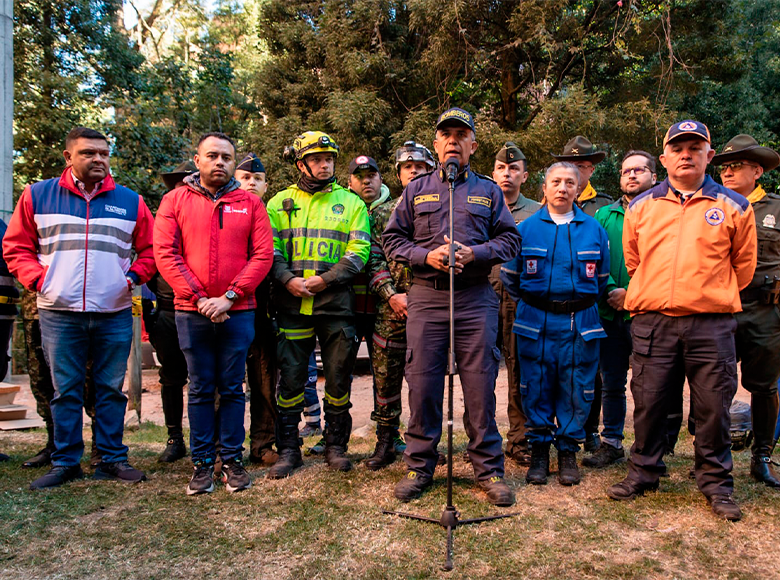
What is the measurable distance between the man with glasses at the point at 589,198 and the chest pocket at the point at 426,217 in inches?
64.8

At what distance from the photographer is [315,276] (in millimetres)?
4660

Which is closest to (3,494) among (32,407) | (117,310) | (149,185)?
(117,310)

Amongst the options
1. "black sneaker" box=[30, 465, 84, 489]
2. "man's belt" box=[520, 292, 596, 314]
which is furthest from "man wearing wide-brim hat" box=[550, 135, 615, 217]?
"black sneaker" box=[30, 465, 84, 489]

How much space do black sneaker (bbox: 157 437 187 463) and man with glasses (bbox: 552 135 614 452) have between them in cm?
352

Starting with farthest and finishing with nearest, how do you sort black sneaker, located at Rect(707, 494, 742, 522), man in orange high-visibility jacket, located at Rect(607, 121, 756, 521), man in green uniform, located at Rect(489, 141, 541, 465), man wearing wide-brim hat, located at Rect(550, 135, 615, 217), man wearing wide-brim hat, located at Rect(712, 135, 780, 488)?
man wearing wide-brim hat, located at Rect(550, 135, 615, 217), man in green uniform, located at Rect(489, 141, 541, 465), man wearing wide-brim hat, located at Rect(712, 135, 780, 488), man in orange high-visibility jacket, located at Rect(607, 121, 756, 521), black sneaker, located at Rect(707, 494, 742, 522)

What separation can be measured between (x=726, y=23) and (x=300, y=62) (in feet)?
30.6

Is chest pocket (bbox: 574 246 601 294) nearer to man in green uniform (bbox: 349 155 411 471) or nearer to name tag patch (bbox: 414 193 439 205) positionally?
name tag patch (bbox: 414 193 439 205)

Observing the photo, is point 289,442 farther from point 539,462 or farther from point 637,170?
point 637,170

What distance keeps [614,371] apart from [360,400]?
6.09 meters

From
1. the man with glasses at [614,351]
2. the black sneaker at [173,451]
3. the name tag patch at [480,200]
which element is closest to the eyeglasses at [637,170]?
the man with glasses at [614,351]

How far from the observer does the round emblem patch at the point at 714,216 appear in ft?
12.7

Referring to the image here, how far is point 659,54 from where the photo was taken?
440 inches

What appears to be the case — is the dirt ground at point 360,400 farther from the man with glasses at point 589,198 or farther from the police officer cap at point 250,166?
the police officer cap at point 250,166

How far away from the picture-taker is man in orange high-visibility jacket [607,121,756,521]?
12.6 ft
